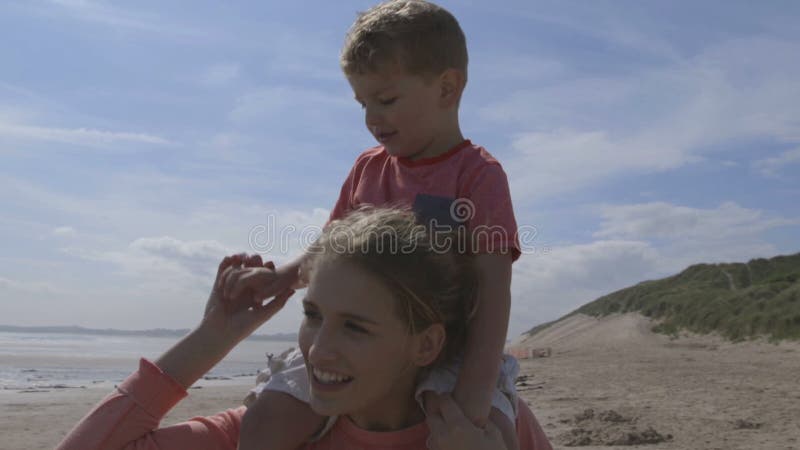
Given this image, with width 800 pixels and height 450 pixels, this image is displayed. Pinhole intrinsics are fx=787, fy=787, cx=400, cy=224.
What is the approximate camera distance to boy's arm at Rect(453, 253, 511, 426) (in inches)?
84.2

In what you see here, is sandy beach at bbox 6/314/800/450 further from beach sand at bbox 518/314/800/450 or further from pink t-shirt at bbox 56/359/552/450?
pink t-shirt at bbox 56/359/552/450

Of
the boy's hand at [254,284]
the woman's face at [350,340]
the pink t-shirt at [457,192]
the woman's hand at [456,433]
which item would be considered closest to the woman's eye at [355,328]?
the woman's face at [350,340]

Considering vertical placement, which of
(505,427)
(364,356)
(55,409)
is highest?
(364,356)

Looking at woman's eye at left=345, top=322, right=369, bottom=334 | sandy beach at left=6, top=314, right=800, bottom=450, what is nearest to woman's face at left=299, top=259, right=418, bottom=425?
woman's eye at left=345, top=322, right=369, bottom=334

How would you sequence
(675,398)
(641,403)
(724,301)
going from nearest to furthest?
(641,403) → (675,398) → (724,301)

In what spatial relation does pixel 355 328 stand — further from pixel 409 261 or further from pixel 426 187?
pixel 426 187

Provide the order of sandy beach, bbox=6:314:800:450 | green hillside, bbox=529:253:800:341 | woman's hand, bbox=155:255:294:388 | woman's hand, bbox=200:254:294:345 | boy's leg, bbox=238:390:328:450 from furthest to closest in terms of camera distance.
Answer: green hillside, bbox=529:253:800:341 → sandy beach, bbox=6:314:800:450 → woman's hand, bbox=200:254:294:345 → woman's hand, bbox=155:255:294:388 → boy's leg, bbox=238:390:328:450

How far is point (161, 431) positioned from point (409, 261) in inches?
35.6

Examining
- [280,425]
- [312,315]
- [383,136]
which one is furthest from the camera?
[383,136]

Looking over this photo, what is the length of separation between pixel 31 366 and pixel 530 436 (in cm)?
2345

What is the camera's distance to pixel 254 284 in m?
2.54

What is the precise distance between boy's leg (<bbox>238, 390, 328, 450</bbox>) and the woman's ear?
1.16 ft

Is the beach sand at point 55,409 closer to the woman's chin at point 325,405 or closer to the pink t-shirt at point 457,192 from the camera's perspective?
the pink t-shirt at point 457,192

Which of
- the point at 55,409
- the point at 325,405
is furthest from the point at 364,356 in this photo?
the point at 55,409
